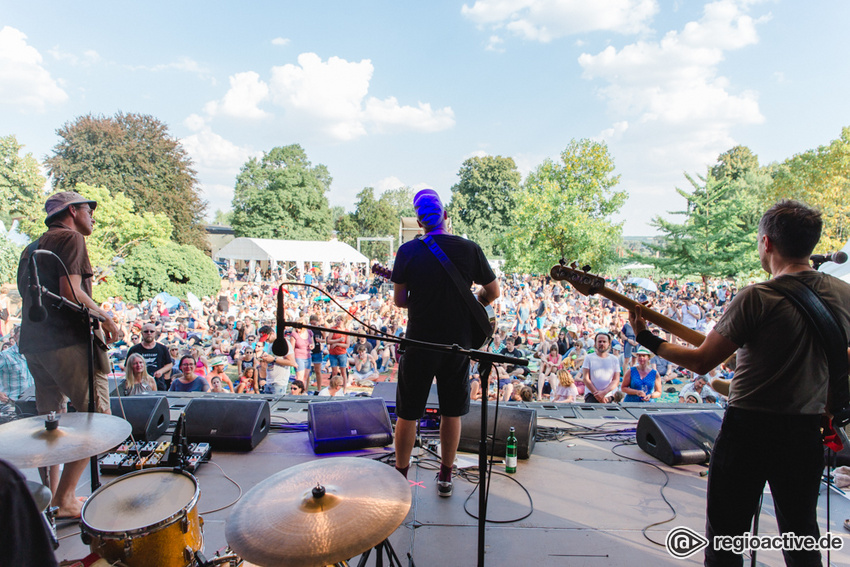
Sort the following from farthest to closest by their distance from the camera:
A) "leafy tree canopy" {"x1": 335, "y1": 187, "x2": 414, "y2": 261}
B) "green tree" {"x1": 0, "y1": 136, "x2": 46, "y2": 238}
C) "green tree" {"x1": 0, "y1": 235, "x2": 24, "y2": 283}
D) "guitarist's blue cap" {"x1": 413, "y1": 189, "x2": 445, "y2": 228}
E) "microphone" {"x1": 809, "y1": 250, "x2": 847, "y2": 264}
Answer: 1. "leafy tree canopy" {"x1": 335, "y1": 187, "x2": 414, "y2": 261}
2. "green tree" {"x1": 0, "y1": 136, "x2": 46, "y2": 238}
3. "green tree" {"x1": 0, "y1": 235, "x2": 24, "y2": 283}
4. "guitarist's blue cap" {"x1": 413, "y1": 189, "x2": 445, "y2": 228}
5. "microphone" {"x1": 809, "y1": 250, "x2": 847, "y2": 264}

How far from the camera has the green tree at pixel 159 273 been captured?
54.3ft

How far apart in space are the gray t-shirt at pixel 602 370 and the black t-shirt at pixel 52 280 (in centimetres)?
515

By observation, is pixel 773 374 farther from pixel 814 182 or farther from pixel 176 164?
pixel 176 164

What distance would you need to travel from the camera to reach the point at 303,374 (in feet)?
24.9

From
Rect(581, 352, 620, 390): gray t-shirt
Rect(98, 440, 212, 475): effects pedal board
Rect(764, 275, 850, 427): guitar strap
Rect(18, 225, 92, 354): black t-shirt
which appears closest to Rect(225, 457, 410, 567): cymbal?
Rect(764, 275, 850, 427): guitar strap

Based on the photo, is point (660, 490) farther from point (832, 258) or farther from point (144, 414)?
point (144, 414)

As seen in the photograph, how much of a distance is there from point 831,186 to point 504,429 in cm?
1764

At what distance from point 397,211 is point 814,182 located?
35852 millimetres

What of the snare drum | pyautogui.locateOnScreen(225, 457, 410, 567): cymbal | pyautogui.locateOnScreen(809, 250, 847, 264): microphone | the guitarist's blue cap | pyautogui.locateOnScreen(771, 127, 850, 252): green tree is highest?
pyautogui.locateOnScreen(771, 127, 850, 252): green tree

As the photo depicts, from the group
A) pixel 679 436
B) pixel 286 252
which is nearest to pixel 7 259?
pixel 286 252

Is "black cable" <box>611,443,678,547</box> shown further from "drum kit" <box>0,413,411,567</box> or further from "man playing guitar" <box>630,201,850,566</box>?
"drum kit" <box>0,413,411,567</box>

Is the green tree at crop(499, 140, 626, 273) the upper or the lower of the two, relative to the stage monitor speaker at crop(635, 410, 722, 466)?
upper

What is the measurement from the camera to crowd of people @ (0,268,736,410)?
5.65m

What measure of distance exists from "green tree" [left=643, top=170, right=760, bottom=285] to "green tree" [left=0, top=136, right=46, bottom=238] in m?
29.6
